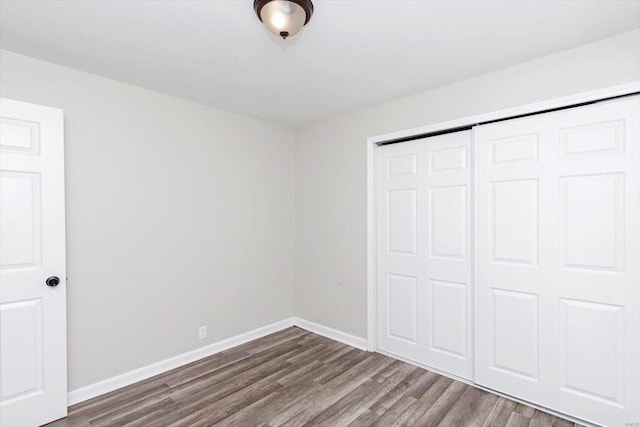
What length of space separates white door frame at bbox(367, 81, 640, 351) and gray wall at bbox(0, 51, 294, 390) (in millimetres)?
1226

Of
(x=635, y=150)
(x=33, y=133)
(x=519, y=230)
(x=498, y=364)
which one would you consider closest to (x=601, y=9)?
(x=635, y=150)

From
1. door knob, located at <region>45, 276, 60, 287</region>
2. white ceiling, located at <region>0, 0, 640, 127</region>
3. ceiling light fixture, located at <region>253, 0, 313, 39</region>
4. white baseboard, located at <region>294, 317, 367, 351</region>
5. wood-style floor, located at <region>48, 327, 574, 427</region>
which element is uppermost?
white ceiling, located at <region>0, 0, 640, 127</region>

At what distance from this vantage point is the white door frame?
6.90ft

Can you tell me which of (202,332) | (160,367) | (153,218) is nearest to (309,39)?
(153,218)

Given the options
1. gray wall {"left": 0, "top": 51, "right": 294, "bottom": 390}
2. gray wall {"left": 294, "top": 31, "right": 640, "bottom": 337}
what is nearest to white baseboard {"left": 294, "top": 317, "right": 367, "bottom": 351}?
gray wall {"left": 294, "top": 31, "right": 640, "bottom": 337}

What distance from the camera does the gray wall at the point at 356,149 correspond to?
2102 millimetres

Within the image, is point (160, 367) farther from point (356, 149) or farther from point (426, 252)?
point (356, 149)

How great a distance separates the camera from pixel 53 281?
218 centimetres

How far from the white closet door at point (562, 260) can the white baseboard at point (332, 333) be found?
1.18 metres

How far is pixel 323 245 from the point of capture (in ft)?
12.2

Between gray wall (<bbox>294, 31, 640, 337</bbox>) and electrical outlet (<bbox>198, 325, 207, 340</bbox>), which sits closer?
gray wall (<bbox>294, 31, 640, 337</bbox>)

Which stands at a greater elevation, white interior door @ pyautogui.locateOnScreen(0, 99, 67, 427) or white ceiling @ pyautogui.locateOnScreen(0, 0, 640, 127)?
white ceiling @ pyautogui.locateOnScreen(0, 0, 640, 127)

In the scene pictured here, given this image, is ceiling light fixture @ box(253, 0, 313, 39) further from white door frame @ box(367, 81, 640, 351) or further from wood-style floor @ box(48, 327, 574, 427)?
wood-style floor @ box(48, 327, 574, 427)

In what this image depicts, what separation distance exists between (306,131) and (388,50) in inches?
73.9
